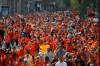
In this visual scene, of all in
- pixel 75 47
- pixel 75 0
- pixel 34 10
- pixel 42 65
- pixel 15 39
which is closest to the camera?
pixel 42 65

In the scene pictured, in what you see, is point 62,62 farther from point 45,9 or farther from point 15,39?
point 45,9

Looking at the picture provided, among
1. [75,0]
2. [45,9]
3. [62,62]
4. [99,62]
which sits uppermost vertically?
[99,62]

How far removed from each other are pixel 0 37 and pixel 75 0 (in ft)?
53.0

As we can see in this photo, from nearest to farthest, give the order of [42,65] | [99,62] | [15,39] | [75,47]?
[99,62] → [42,65] → [75,47] → [15,39]

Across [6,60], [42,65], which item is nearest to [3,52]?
[6,60]

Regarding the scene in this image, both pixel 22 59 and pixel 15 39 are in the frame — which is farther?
pixel 15 39

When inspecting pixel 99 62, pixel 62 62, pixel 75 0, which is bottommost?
pixel 75 0

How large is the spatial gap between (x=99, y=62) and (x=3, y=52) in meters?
8.57

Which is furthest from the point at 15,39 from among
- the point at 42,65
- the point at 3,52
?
the point at 42,65

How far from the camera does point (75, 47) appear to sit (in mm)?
15922

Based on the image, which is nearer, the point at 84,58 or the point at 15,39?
the point at 84,58

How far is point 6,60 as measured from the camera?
43.2ft

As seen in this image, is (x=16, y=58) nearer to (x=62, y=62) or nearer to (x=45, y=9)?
(x=62, y=62)

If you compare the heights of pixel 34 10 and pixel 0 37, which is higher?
pixel 0 37
